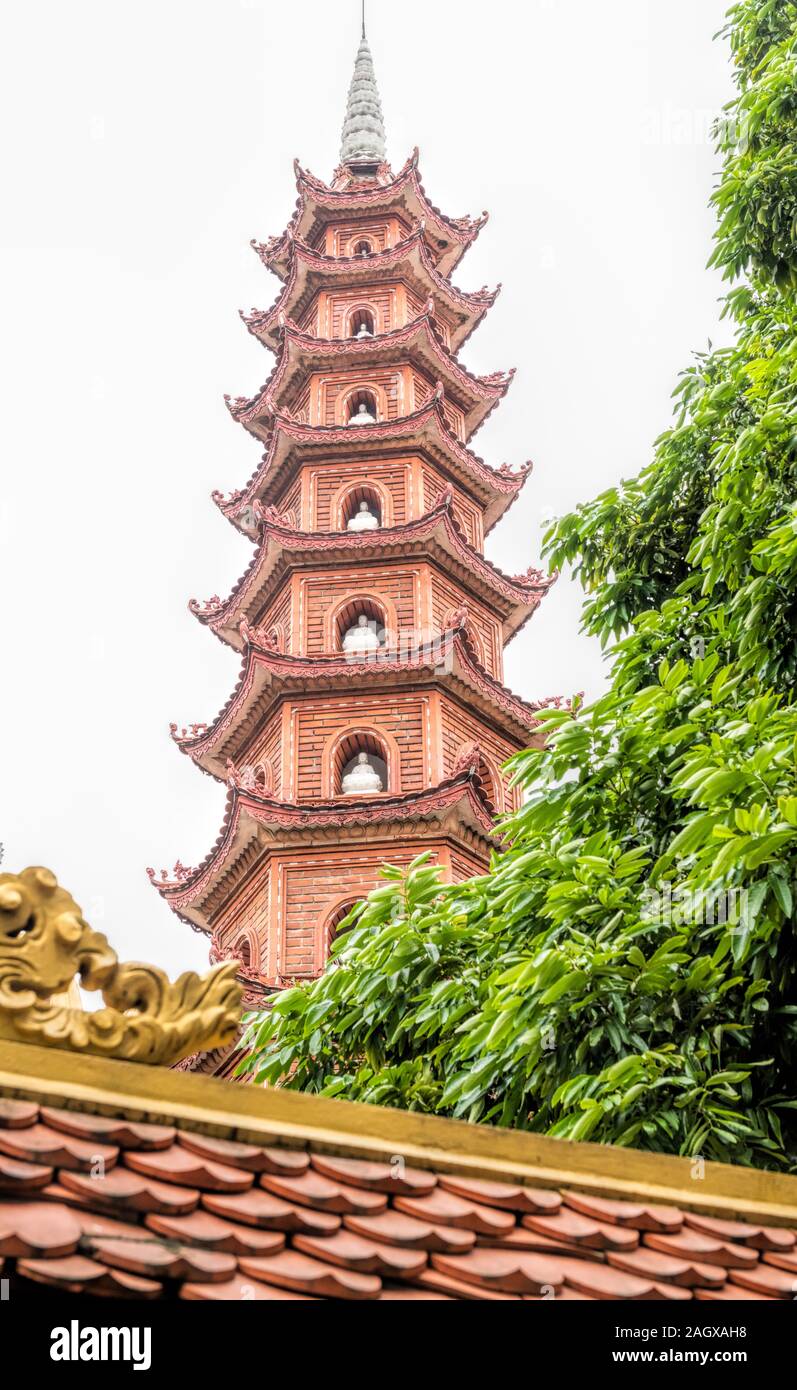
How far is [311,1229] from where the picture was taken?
12.2ft

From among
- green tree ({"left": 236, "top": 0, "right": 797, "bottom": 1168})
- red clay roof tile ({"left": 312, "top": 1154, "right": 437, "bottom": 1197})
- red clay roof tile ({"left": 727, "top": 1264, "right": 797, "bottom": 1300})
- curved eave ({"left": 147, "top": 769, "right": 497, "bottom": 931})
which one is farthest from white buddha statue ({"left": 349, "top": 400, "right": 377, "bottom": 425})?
red clay roof tile ({"left": 727, "top": 1264, "right": 797, "bottom": 1300})

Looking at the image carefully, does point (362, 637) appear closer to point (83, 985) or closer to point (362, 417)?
point (362, 417)

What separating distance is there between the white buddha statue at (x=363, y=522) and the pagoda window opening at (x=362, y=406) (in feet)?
Result: 6.83

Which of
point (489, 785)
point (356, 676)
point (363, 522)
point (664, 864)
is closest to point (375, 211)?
point (363, 522)

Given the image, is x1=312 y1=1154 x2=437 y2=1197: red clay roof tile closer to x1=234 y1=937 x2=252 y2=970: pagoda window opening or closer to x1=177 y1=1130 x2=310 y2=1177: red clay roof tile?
x1=177 y1=1130 x2=310 y2=1177: red clay roof tile

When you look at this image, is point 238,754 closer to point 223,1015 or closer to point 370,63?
point 223,1015

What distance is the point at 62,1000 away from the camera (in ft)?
18.2

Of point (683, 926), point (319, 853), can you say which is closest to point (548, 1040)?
point (683, 926)

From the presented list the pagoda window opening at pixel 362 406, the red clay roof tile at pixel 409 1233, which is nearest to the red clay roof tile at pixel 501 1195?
the red clay roof tile at pixel 409 1233

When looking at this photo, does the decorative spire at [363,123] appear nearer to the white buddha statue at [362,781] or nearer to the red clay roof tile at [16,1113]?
the white buddha statue at [362,781]

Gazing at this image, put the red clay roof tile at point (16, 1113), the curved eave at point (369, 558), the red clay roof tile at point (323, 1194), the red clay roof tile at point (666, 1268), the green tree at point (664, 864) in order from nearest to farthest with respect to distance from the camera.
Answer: the red clay roof tile at point (16, 1113) < the red clay roof tile at point (323, 1194) < the red clay roof tile at point (666, 1268) < the green tree at point (664, 864) < the curved eave at point (369, 558)

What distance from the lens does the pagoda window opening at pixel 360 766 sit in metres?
20.0
